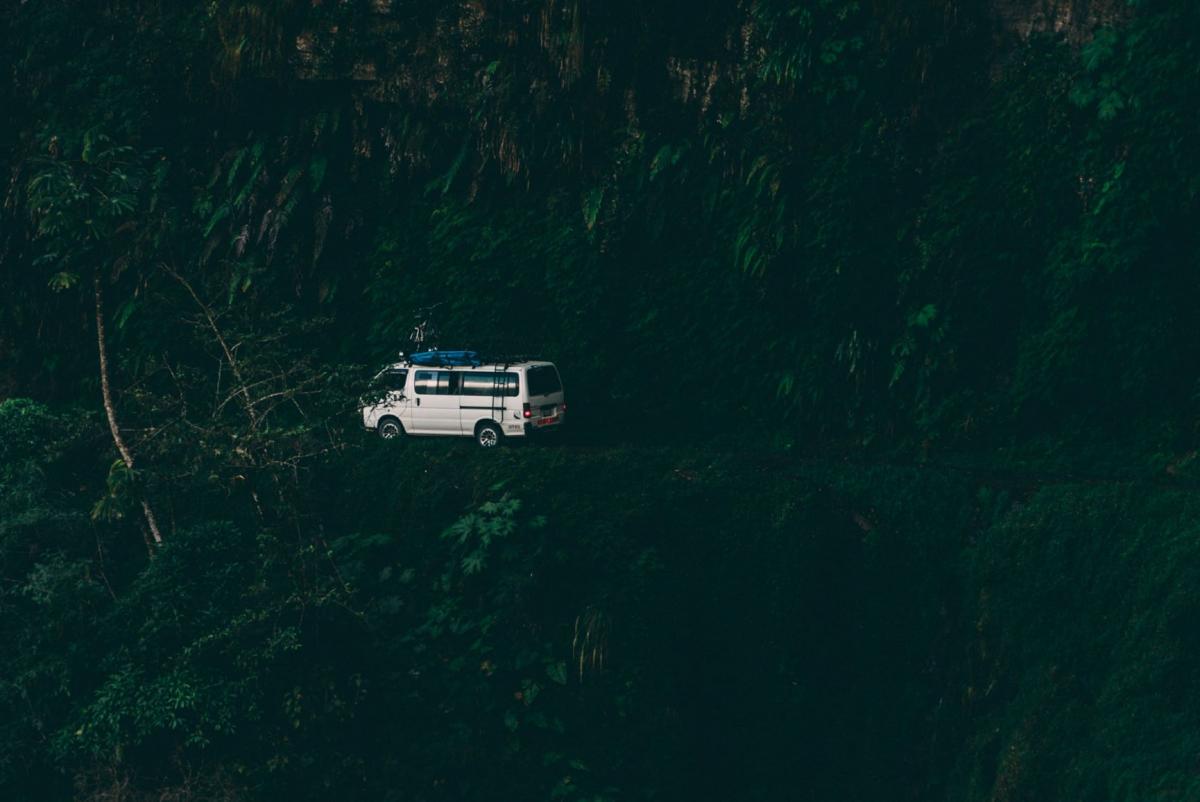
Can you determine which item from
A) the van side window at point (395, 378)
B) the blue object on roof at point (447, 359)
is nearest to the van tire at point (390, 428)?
the van side window at point (395, 378)

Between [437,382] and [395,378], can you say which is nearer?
[437,382]

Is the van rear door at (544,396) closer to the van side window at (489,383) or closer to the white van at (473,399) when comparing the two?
the white van at (473,399)

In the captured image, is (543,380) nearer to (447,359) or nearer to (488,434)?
(488,434)

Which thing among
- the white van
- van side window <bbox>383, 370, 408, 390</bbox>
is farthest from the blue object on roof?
van side window <bbox>383, 370, 408, 390</bbox>

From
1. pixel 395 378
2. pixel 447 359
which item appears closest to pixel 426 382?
pixel 447 359

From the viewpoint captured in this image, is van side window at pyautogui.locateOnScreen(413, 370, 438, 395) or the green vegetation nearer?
the green vegetation

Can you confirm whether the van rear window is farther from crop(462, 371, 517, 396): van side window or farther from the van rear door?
crop(462, 371, 517, 396): van side window
